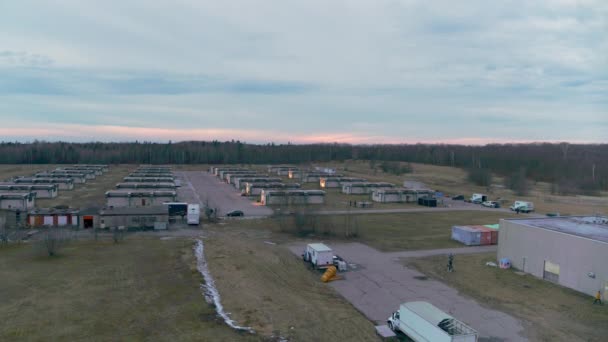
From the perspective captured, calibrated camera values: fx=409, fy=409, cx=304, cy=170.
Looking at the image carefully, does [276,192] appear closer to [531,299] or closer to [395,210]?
[395,210]

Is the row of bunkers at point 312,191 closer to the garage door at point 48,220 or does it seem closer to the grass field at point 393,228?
the grass field at point 393,228

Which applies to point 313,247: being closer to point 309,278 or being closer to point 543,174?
point 309,278

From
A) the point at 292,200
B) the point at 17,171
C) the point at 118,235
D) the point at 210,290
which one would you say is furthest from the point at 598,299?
the point at 17,171

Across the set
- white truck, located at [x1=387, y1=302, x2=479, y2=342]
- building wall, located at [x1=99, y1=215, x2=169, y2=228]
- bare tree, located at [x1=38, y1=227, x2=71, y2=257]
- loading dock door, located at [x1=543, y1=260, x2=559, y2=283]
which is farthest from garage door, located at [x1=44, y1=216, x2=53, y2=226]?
loading dock door, located at [x1=543, y1=260, x2=559, y2=283]

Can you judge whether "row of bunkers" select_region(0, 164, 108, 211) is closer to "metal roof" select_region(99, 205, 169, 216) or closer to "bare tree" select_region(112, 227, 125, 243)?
"metal roof" select_region(99, 205, 169, 216)

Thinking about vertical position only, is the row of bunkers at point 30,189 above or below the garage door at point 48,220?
above

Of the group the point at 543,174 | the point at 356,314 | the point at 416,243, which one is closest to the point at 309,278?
the point at 356,314

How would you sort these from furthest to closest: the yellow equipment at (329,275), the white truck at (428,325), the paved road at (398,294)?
the yellow equipment at (329,275) → the paved road at (398,294) → the white truck at (428,325)

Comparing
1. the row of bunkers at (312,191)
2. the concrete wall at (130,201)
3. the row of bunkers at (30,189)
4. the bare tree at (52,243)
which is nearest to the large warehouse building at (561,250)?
the row of bunkers at (312,191)
